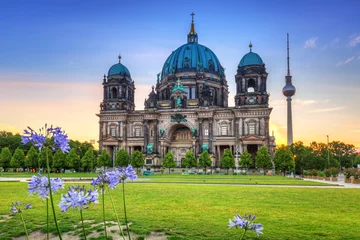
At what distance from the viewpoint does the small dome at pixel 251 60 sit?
282 ft

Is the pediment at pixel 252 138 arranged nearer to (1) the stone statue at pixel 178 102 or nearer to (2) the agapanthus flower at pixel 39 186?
(1) the stone statue at pixel 178 102

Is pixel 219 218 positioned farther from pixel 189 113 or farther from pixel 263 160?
pixel 189 113

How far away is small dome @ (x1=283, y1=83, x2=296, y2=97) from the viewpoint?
117 m

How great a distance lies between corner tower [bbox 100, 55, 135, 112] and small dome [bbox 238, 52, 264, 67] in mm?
32806

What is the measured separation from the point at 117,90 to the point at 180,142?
23.4 metres

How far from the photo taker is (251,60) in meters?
86.2

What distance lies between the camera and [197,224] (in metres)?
12.8

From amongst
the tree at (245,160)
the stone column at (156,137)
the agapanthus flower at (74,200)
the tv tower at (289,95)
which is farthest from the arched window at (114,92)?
the agapanthus flower at (74,200)

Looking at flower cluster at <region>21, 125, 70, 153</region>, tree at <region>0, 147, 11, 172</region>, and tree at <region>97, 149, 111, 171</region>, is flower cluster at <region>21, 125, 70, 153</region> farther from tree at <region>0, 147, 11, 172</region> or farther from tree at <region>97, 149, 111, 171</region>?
tree at <region>0, 147, 11, 172</region>

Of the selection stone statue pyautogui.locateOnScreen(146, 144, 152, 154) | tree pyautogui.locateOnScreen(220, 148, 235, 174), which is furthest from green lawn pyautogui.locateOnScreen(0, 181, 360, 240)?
stone statue pyautogui.locateOnScreen(146, 144, 152, 154)

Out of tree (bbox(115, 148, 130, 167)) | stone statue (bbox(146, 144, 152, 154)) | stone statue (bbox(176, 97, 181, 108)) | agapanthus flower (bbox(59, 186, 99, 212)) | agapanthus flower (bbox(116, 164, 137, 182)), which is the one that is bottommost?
tree (bbox(115, 148, 130, 167))

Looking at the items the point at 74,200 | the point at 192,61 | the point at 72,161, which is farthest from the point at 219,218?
the point at 192,61

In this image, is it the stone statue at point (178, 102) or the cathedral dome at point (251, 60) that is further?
the stone statue at point (178, 102)

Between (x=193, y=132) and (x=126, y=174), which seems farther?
(x=193, y=132)
